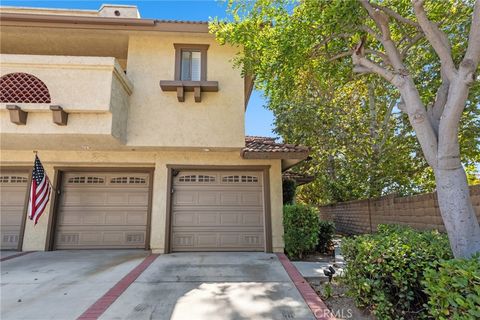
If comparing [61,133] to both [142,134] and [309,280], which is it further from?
[309,280]

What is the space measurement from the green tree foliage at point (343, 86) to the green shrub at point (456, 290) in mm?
4582

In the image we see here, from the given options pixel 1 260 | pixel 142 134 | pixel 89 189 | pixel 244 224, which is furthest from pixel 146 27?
pixel 1 260

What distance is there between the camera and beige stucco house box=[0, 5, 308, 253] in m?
8.12

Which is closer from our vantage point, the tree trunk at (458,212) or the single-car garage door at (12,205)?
the tree trunk at (458,212)

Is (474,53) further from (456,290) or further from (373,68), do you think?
(456,290)

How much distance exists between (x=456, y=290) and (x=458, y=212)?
1633 mm

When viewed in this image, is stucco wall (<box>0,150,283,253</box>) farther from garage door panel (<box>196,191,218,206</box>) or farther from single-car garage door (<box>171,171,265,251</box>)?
garage door panel (<box>196,191,218,206</box>)

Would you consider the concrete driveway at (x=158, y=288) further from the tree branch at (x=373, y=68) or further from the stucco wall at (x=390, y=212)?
the tree branch at (x=373, y=68)

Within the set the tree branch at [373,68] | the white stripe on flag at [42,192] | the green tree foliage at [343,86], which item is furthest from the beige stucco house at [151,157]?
the tree branch at [373,68]

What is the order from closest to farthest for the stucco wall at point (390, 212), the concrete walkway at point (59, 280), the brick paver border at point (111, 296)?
the brick paver border at point (111, 296)
the concrete walkway at point (59, 280)
the stucco wall at point (390, 212)

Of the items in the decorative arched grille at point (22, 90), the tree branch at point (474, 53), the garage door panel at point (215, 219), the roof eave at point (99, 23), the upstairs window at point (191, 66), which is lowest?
the garage door panel at point (215, 219)

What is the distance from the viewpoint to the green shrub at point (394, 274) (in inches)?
144

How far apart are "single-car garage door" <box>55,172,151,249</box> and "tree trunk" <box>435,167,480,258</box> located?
8400mm

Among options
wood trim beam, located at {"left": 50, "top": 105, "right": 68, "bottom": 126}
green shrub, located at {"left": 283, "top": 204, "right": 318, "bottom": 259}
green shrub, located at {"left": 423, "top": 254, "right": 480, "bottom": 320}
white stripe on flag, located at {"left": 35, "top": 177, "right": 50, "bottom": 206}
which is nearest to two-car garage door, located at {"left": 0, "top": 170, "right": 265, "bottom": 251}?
green shrub, located at {"left": 283, "top": 204, "right": 318, "bottom": 259}
